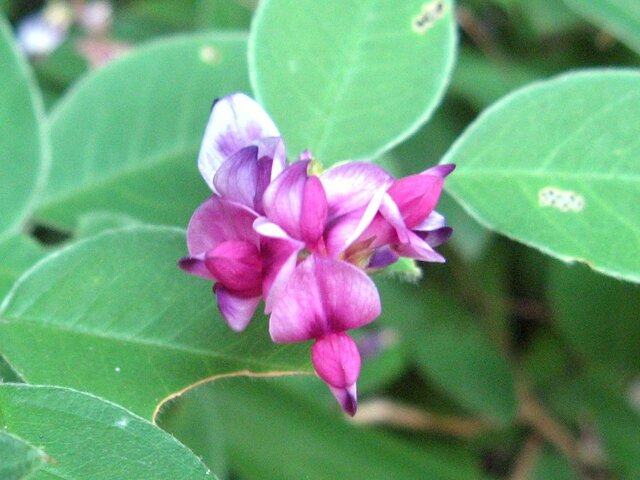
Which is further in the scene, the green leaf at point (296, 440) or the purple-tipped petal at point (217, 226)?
the green leaf at point (296, 440)

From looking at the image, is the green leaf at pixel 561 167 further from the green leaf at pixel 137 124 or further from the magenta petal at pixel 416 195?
the green leaf at pixel 137 124

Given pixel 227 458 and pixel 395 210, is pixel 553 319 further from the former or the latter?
pixel 395 210

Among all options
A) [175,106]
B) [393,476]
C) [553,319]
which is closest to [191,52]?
[175,106]

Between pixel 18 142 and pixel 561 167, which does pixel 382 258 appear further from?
pixel 18 142

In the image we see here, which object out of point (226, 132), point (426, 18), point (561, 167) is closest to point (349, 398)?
point (226, 132)

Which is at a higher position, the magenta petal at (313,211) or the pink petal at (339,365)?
the magenta petal at (313,211)

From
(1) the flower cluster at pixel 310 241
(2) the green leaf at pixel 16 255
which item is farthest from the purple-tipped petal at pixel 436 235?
(2) the green leaf at pixel 16 255

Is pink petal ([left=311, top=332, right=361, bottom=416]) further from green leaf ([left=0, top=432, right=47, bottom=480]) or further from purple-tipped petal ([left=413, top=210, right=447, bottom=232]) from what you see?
green leaf ([left=0, top=432, right=47, bottom=480])
